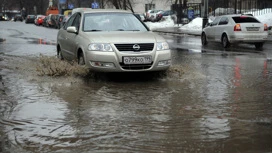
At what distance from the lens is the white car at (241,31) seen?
18.1m

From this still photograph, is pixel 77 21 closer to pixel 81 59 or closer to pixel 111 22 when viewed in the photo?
pixel 111 22

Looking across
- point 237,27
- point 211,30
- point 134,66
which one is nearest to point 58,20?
point 211,30

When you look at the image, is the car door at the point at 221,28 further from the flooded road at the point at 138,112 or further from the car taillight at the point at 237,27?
the flooded road at the point at 138,112

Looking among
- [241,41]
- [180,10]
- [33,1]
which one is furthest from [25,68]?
[33,1]

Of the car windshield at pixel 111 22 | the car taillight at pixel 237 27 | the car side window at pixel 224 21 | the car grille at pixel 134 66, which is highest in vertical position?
the car windshield at pixel 111 22

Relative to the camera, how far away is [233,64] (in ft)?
39.4

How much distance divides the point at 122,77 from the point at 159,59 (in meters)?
1.02

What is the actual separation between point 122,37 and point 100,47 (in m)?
0.50

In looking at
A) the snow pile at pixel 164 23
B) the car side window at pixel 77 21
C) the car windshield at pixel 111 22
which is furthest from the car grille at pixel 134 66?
the snow pile at pixel 164 23

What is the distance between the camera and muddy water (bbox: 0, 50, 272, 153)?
478 centimetres

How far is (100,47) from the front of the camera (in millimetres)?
8750

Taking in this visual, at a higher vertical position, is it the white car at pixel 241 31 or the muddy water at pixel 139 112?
the white car at pixel 241 31

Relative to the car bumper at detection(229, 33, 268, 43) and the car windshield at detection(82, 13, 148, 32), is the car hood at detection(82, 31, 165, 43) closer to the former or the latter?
the car windshield at detection(82, 13, 148, 32)

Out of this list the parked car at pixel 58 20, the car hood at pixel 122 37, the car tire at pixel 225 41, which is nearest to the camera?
the car hood at pixel 122 37
